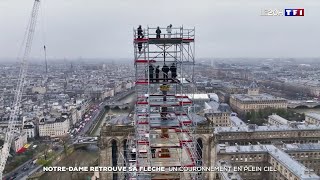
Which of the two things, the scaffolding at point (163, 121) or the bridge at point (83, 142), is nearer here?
the scaffolding at point (163, 121)

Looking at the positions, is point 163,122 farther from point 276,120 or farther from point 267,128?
point 276,120

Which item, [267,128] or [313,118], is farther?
[313,118]

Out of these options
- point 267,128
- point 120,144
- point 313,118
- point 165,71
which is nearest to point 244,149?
point 267,128

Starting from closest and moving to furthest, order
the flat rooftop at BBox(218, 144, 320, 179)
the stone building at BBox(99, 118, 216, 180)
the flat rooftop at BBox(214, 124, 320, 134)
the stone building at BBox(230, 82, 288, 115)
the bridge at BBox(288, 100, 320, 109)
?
the stone building at BBox(99, 118, 216, 180), the flat rooftop at BBox(218, 144, 320, 179), the flat rooftop at BBox(214, 124, 320, 134), the stone building at BBox(230, 82, 288, 115), the bridge at BBox(288, 100, 320, 109)

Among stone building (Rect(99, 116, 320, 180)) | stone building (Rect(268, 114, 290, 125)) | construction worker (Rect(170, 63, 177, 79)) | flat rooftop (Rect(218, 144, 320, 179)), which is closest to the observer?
construction worker (Rect(170, 63, 177, 79))

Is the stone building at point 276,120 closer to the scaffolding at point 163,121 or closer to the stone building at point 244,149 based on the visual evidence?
the stone building at point 244,149

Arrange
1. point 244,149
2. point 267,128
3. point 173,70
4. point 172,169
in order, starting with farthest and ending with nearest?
point 267,128
point 244,149
point 173,70
point 172,169

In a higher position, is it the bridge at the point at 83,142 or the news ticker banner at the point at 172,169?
the news ticker banner at the point at 172,169

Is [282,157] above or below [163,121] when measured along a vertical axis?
below

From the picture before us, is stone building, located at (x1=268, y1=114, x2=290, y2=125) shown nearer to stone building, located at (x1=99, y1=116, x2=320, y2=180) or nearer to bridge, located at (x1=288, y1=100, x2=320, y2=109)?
stone building, located at (x1=99, y1=116, x2=320, y2=180)

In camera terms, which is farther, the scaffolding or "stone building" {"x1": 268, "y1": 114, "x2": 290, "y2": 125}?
"stone building" {"x1": 268, "y1": 114, "x2": 290, "y2": 125}

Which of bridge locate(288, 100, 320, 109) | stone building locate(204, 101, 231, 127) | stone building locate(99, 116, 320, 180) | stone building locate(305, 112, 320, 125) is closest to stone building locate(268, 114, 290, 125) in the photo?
stone building locate(305, 112, 320, 125)

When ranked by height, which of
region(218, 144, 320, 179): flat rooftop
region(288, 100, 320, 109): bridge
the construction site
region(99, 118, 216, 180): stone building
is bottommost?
region(288, 100, 320, 109): bridge

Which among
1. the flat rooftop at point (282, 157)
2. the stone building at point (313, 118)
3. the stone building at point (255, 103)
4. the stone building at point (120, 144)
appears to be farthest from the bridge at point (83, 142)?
the stone building at point (313, 118)
